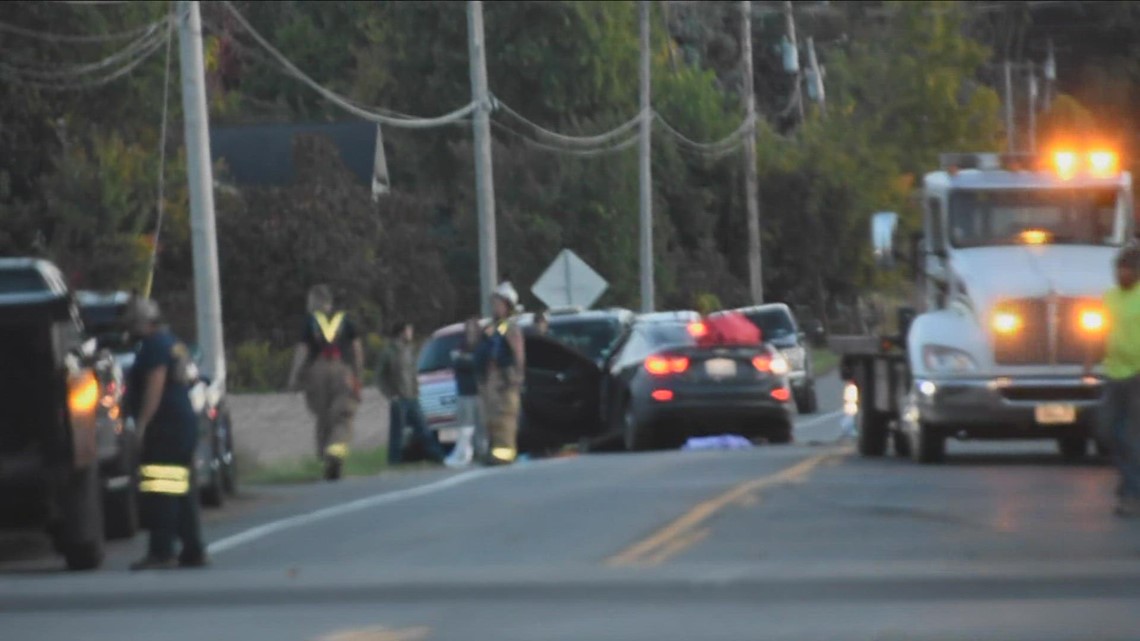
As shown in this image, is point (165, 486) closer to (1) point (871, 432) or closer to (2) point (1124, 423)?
(2) point (1124, 423)

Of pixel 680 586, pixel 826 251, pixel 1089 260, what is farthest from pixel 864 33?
pixel 680 586

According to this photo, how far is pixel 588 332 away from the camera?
119ft

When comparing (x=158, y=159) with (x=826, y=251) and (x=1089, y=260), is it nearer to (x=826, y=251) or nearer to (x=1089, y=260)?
(x=1089, y=260)

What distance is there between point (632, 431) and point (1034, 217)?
6183mm

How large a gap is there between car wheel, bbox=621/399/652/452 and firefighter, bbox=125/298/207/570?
12.7 metres

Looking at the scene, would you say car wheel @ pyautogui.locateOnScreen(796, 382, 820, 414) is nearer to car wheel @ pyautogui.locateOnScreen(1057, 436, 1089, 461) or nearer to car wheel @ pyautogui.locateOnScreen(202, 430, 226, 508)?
car wheel @ pyautogui.locateOnScreen(1057, 436, 1089, 461)


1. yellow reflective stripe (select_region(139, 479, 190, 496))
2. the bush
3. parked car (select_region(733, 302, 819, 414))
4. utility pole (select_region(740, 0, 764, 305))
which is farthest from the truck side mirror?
utility pole (select_region(740, 0, 764, 305))

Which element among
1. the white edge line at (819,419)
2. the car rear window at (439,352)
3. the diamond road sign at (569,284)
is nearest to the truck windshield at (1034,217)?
the car rear window at (439,352)

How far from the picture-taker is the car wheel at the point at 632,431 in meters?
28.9

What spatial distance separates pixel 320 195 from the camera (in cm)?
5800

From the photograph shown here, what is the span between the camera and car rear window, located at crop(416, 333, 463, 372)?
33188 mm

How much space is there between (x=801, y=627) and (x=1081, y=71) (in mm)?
81539

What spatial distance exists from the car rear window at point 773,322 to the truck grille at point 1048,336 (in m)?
21.0

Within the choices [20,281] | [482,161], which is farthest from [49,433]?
[482,161]
